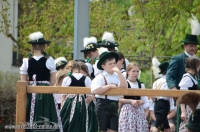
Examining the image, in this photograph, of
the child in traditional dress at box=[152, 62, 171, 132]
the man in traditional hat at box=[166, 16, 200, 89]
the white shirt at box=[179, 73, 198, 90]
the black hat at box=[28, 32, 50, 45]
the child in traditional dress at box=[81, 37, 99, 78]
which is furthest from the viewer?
the child in traditional dress at box=[81, 37, 99, 78]

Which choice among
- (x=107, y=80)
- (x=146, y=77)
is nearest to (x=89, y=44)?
(x=107, y=80)

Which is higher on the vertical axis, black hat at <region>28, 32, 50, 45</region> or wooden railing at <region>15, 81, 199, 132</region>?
black hat at <region>28, 32, 50, 45</region>

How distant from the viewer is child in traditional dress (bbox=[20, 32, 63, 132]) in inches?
368

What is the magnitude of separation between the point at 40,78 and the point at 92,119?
1.00 m

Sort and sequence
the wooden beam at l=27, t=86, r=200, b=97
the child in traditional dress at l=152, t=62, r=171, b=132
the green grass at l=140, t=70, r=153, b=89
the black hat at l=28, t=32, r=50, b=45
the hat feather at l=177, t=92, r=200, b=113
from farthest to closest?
1. the green grass at l=140, t=70, r=153, b=89
2. the child in traditional dress at l=152, t=62, r=171, b=132
3. the black hat at l=28, t=32, r=50, b=45
4. the wooden beam at l=27, t=86, r=200, b=97
5. the hat feather at l=177, t=92, r=200, b=113

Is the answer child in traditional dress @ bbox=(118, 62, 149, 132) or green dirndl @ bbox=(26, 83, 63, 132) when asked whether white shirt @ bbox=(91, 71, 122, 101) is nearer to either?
child in traditional dress @ bbox=(118, 62, 149, 132)

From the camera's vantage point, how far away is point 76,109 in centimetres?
962

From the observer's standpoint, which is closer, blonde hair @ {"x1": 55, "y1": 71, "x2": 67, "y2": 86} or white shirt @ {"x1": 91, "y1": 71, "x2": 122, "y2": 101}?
white shirt @ {"x1": 91, "y1": 71, "x2": 122, "y2": 101}

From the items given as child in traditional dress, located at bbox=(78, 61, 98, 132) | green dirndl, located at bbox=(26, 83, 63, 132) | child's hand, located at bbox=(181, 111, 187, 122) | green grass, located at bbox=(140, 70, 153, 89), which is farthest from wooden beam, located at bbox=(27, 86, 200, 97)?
green grass, located at bbox=(140, 70, 153, 89)

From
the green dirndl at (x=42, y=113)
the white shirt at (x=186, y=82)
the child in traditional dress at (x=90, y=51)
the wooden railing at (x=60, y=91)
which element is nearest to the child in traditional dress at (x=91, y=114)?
the green dirndl at (x=42, y=113)

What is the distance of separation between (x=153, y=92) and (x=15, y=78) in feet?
24.5

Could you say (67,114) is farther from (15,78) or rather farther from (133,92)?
(15,78)

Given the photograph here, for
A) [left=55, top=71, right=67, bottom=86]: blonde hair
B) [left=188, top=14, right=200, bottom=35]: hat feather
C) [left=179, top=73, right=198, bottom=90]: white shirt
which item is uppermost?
[left=188, top=14, right=200, bottom=35]: hat feather

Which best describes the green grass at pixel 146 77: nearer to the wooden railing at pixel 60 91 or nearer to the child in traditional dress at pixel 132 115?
the child in traditional dress at pixel 132 115
